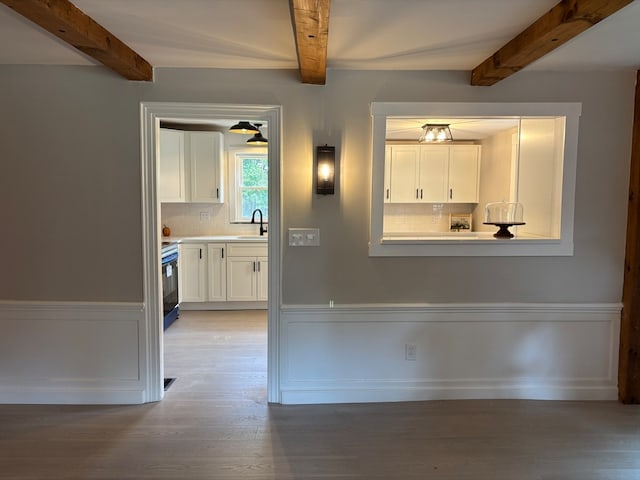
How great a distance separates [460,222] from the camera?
5273 mm

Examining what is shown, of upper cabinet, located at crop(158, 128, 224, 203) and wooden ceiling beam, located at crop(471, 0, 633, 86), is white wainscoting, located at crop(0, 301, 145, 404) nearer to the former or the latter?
upper cabinet, located at crop(158, 128, 224, 203)

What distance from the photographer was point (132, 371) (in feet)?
8.88

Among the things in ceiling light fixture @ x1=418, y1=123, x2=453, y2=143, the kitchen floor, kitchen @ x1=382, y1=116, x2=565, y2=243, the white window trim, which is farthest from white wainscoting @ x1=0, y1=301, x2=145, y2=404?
ceiling light fixture @ x1=418, y1=123, x2=453, y2=143

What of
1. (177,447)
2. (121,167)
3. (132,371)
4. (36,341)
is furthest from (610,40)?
(36,341)

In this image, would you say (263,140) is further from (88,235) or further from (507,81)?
(507,81)

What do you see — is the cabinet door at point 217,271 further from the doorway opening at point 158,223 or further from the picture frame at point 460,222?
the picture frame at point 460,222

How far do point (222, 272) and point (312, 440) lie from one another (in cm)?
296

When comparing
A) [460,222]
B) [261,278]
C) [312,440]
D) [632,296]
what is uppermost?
[460,222]

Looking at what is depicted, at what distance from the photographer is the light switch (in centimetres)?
264

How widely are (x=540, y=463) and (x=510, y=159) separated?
314 cm

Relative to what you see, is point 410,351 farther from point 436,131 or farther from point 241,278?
point 241,278

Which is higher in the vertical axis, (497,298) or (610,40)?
(610,40)

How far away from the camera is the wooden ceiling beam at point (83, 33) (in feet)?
5.42

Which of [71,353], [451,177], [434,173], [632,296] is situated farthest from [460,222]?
[71,353]
